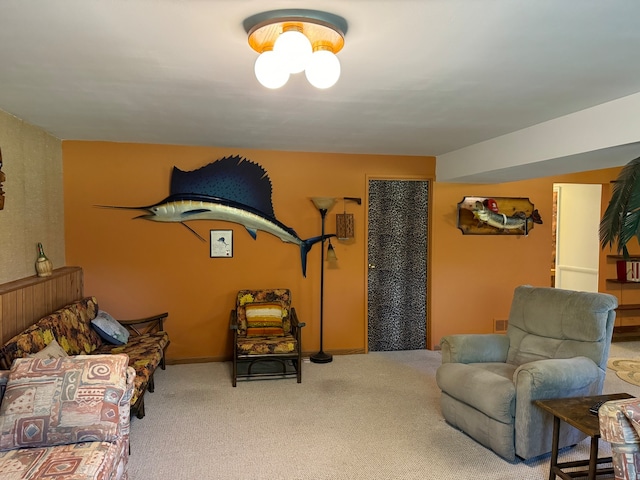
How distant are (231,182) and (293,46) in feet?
10.3

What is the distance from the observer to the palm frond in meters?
2.30

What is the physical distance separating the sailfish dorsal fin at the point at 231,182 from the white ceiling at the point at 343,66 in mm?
862

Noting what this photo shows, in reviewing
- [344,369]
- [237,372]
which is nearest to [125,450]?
[237,372]

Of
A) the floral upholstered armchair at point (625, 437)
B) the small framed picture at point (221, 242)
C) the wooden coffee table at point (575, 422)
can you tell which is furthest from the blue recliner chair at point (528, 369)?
the small framed picture at point (221, 242)

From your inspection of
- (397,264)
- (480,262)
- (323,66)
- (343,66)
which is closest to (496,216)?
(480,262)

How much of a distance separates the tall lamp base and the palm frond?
3.10m

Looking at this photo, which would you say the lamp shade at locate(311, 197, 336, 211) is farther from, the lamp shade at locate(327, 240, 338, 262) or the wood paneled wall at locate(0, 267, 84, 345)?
the wood paneled wall at locate(0, 267, 84, 345)

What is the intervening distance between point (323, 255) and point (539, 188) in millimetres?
2889

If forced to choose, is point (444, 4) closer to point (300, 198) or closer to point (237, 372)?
point (300, 198)

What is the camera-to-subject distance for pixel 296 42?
1711 millimetres

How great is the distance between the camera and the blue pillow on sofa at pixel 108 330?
382 cm

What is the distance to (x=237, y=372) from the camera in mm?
4375

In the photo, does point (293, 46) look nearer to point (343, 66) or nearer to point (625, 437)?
point (343, 66)

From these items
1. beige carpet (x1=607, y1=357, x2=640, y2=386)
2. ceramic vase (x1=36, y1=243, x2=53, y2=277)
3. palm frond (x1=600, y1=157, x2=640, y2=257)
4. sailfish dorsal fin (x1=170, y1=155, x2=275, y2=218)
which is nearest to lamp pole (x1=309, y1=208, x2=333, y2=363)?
sailfish dorsal fin (x1=170, y1=155, x2=275, y2=218)
